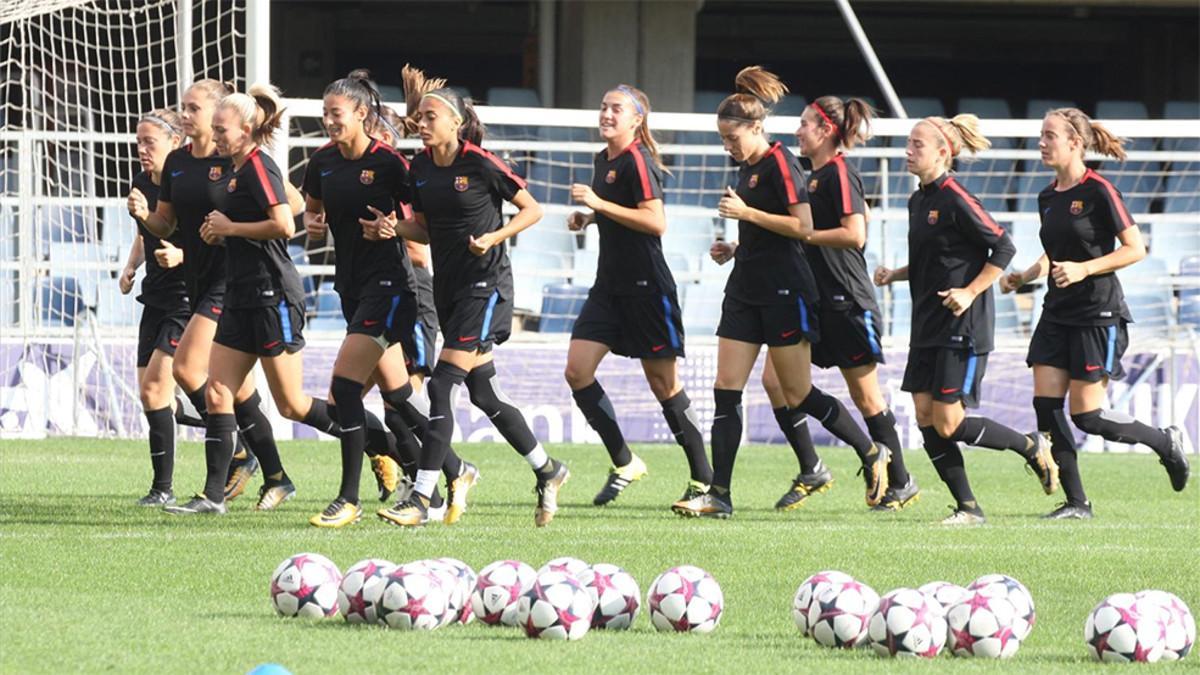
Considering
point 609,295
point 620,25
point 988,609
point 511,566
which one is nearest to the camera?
point 988,609

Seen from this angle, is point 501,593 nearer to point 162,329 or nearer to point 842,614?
point 842,614

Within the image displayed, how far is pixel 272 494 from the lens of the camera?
406 inches

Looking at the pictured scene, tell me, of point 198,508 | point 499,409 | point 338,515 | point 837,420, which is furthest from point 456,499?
point 837,420

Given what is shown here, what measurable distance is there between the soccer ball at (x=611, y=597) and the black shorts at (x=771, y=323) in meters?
3.80

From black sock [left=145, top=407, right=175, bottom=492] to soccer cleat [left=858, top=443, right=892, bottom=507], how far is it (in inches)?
151

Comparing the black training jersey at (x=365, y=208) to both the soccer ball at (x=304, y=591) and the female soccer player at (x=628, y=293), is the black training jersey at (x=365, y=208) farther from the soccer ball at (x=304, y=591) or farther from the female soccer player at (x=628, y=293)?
the soccer ball at (x=304, y=591)

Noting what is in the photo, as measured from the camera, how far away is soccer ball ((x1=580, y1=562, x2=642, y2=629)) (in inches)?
256

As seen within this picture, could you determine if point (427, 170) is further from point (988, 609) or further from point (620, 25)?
point (620, 25)

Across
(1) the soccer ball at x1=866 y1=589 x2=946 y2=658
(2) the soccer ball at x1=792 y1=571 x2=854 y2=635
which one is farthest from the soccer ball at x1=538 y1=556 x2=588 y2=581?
(1) the soccer ball at x1=866 y1=589 x2=946 y2=658

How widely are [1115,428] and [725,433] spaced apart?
2244 mm

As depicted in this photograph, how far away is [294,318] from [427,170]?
0.98 metres

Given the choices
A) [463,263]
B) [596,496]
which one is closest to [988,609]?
[463,263]

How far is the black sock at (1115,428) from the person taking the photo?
10.6 meters

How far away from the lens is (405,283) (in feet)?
31.1
